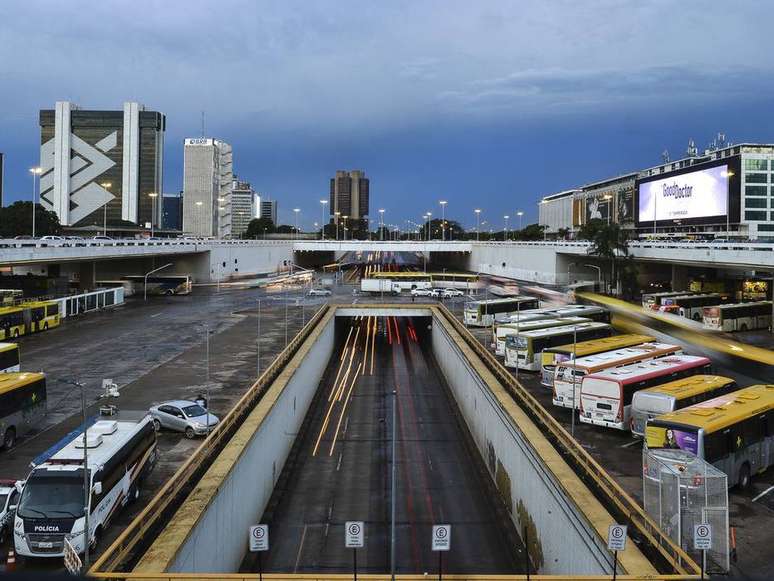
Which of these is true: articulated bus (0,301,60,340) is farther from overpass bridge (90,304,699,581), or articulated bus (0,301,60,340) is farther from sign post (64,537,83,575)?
sign post (64,537,83,575)

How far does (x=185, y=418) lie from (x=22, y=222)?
121m

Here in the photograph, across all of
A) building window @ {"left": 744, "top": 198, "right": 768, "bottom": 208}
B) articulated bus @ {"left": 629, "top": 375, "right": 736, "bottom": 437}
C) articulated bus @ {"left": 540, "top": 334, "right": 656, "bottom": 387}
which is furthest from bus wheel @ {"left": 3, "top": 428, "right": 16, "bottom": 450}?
building window @ {"left": 744, "top": 198, "right": 768, "bottom": 208}

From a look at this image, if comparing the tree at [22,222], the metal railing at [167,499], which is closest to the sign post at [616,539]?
the metal railing at [167,499]

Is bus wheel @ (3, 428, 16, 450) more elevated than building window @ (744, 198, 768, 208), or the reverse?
building window @ (744, 198, 768, 208)

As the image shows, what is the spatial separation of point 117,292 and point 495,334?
1754 inches

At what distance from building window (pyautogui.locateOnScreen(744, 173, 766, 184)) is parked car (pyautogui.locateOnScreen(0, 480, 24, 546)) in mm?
130083

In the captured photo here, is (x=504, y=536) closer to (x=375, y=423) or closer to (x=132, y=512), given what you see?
(x=132, y=512)

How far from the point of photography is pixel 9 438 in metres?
23.4

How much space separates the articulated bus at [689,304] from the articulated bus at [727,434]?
1560 inches

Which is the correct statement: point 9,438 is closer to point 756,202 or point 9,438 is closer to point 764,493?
point 764,493

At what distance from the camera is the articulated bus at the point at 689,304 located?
5984cm

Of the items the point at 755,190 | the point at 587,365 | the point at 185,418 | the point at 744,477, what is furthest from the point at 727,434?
the point at 755,190

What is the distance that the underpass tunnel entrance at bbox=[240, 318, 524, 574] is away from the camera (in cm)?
2108

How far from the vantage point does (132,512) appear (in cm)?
1781
